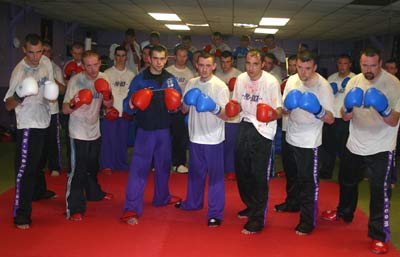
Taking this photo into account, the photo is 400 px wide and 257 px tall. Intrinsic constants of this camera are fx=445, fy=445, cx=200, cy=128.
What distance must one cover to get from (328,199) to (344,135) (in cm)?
99

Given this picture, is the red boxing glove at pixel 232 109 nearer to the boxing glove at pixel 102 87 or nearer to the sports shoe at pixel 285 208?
the boxing glove at pixel 102 87

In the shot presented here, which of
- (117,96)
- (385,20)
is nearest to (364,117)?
(117,96)

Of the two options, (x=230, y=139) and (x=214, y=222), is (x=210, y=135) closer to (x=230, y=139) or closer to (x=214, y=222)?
(x=214, y=222)

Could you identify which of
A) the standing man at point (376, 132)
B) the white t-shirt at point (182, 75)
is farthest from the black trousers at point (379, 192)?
the white t-shirt at point (182, 75)

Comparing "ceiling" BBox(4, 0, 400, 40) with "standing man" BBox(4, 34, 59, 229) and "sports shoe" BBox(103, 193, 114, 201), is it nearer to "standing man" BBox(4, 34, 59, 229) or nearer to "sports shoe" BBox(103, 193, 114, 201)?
"sports shoe" BBox(103, 193, 114, 201)

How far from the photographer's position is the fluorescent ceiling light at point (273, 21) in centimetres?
952

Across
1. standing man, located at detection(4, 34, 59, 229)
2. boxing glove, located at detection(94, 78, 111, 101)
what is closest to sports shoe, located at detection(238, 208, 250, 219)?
boxing glove, located at detection(94, 78, 111, 101)

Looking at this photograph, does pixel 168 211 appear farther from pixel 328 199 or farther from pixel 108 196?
pixel 328 199

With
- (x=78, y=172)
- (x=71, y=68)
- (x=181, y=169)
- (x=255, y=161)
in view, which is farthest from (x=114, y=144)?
(x=255, y=161)

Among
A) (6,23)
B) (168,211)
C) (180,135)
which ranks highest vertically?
(6,23)

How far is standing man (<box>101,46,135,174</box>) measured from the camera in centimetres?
542

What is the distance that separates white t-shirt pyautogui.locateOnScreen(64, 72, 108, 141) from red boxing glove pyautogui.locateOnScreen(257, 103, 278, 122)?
4.60 ft

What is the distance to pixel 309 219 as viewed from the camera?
3484mm

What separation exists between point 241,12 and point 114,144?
4347 millimetres
